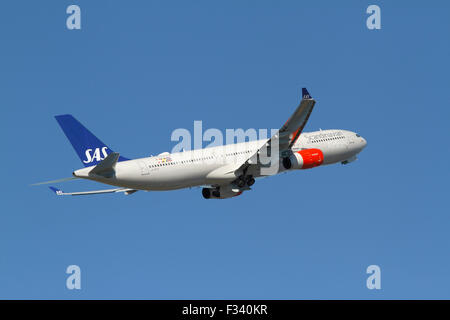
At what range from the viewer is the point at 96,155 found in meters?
64.9

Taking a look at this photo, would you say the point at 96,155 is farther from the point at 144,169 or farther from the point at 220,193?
the point at 220,193

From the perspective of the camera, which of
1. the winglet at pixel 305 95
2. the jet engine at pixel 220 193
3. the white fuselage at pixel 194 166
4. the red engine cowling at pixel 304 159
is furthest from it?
the jet engine at pixel 220 193

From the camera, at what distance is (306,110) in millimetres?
63750

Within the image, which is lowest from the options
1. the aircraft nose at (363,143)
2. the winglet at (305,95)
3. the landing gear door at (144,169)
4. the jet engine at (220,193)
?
the jet engine at (220,193)

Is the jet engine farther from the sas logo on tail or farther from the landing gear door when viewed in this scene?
the sas logo on tail

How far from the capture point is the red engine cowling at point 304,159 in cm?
6800

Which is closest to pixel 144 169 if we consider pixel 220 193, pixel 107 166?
pixel 107 166

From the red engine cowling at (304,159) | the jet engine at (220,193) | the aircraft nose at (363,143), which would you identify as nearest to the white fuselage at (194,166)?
the red engine cowling at (304,159)

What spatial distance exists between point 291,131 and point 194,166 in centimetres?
766

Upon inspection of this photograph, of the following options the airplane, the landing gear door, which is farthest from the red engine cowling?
the landing gear door

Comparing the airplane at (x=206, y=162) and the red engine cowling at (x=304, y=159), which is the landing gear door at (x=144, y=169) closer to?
the airplane at (x=206, y=162)
